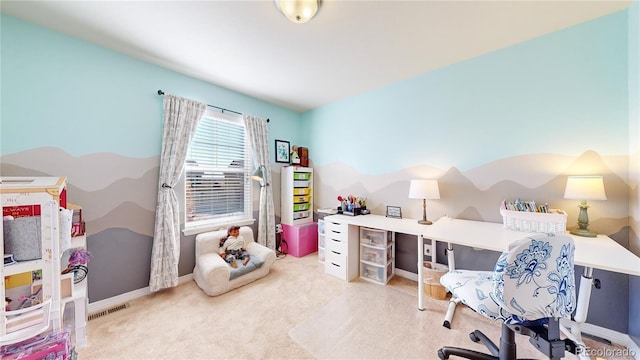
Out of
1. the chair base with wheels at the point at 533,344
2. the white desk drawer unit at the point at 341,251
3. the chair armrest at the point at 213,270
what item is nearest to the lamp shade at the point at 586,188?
the chair base with wheels at the point at 533,344

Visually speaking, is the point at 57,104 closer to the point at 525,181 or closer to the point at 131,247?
the point at 131,247

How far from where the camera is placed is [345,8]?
5.12 ft

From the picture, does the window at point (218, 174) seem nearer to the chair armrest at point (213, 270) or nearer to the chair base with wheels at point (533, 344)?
the chair armrest at point (213, 270)

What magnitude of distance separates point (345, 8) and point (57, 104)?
2494 millimetres

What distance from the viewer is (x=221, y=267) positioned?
2.22 metres

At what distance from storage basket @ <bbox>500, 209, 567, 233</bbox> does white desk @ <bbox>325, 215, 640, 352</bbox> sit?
0.07 metres

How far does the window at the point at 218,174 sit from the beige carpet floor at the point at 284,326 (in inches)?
35.9

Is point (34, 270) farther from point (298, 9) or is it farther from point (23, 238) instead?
point (298, 9)

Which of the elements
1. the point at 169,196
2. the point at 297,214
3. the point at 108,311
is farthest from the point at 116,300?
the point at 297,214

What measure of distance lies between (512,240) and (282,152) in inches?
118

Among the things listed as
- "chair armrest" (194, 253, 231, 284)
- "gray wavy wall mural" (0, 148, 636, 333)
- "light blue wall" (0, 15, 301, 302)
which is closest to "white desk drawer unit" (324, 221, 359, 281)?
"gray wavy wall mural" (0, 148, 636, 333)

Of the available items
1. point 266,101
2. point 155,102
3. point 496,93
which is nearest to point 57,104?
point 155,102

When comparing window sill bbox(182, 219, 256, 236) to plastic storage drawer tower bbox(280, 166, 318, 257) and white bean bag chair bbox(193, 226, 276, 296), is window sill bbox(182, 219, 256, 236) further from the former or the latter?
plastic storage drawer tower bbox(280, 166, 318, 257)

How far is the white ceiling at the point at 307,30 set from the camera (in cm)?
156
